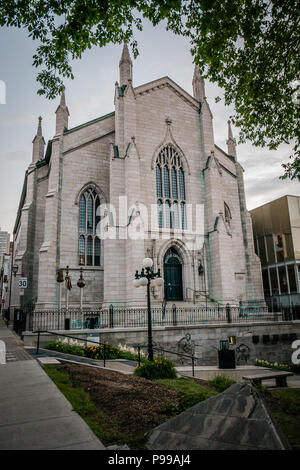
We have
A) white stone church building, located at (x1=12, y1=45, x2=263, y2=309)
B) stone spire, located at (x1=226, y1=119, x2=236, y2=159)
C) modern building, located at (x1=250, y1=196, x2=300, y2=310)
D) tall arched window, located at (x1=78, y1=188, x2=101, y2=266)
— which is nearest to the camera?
white stone church building, located at (x1=12, y1=45, x2=263, y2=309)

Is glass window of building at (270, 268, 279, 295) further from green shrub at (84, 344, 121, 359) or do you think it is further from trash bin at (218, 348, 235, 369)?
green shrub at (84, 344, 121, 359)

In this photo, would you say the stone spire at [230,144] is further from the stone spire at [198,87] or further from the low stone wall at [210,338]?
the low stone wall at [210,338]

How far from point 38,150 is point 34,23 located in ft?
69.6

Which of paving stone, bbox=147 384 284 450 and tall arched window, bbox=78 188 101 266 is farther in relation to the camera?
tall arched window, bbox=78 188 101 266

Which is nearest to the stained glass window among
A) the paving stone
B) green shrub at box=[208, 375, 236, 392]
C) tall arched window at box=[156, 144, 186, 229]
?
tall arched window at box=[156, 144, 186, 229]

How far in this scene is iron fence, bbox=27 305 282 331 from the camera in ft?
57.4

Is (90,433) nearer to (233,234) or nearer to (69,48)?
(69,48)

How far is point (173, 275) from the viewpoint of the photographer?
23.8 metres

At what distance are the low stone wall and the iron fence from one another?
3.22 ft

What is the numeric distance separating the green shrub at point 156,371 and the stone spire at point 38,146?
2292cm

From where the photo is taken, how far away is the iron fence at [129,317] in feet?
57.4

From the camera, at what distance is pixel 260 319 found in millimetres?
21344

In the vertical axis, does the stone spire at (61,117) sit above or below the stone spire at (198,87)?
below

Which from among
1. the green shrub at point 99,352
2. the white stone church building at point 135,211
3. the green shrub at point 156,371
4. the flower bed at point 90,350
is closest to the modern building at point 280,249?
the white stone church building at point 135,211
